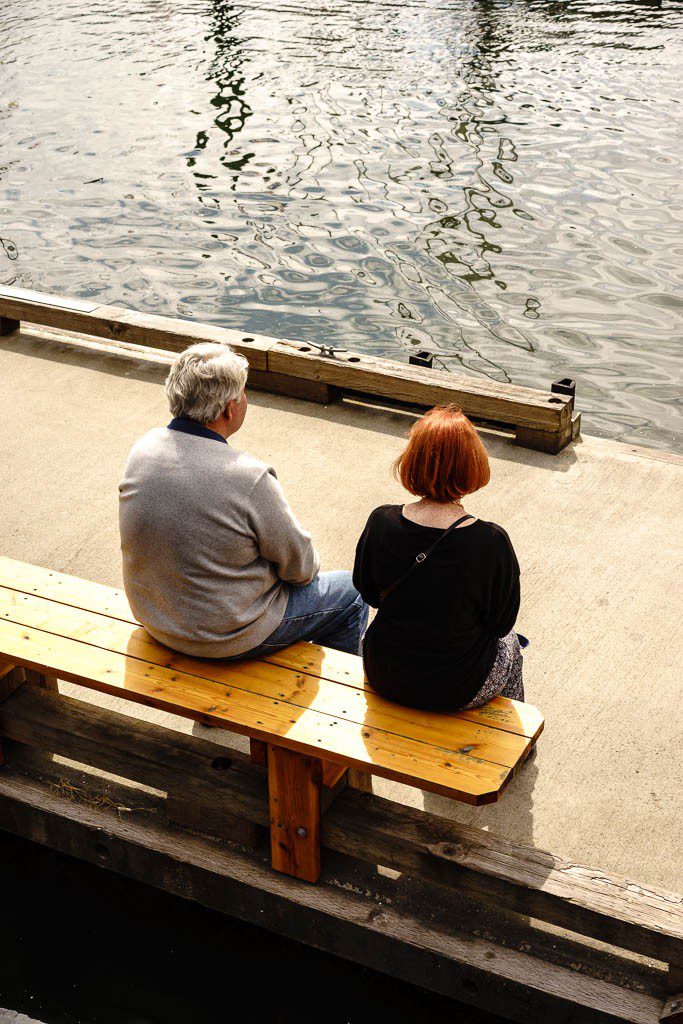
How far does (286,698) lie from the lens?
322cm

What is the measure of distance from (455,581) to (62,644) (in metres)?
1.41

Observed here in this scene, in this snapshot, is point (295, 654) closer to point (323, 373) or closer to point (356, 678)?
point (356, 678)

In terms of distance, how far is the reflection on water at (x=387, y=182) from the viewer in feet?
33.2

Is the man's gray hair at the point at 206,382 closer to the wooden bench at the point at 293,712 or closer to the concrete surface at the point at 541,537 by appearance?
the wooden bench at the point at 293,712

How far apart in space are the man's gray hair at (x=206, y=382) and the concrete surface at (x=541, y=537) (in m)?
Result: 1.56

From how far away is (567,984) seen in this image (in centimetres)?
310

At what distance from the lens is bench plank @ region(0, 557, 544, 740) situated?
3.16 meters

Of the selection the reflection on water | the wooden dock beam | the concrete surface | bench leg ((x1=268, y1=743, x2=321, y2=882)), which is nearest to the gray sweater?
bench leg ((x1=268, y1=743, x2=321, y2=882))

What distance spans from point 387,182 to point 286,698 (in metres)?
11.6

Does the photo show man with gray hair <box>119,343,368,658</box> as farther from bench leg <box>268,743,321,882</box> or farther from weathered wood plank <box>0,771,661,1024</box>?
weathered wood plank <box>0,771,661,1024</box>

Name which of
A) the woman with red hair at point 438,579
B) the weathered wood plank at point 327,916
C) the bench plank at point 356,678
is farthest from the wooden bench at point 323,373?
the weathered wood plank at point 327,916

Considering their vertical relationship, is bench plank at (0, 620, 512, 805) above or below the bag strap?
below

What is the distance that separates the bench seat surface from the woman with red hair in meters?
0.11

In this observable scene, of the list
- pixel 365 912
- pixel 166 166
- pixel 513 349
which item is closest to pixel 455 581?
pixel 365 912
